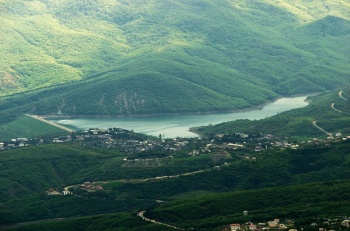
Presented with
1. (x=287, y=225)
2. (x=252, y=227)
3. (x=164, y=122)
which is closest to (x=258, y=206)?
(x=252, y=227)

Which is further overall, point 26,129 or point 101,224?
point 26,129

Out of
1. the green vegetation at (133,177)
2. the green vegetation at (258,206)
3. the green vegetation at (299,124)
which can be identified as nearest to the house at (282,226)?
the green vegetation at (258,206)

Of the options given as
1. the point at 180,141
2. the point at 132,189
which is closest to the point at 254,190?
the point at 132,189

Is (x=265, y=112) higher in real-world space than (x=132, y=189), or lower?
higher

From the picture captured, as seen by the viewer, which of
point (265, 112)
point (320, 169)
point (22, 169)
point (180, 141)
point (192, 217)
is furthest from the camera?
point (265, 112)

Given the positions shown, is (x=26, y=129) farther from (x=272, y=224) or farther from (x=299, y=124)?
(x=272, y=224)

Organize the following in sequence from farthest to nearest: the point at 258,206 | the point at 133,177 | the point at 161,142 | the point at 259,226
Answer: the point at 161,142, the point at 133,177, the point at 258,206, the point at 259,226

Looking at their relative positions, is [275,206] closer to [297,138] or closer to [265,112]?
[297,138]

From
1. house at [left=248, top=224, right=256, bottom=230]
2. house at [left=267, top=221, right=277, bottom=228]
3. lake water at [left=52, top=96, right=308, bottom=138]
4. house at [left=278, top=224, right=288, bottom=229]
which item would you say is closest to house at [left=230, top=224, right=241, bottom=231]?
house at [left=248, top=224, right=256, bottom=230]
